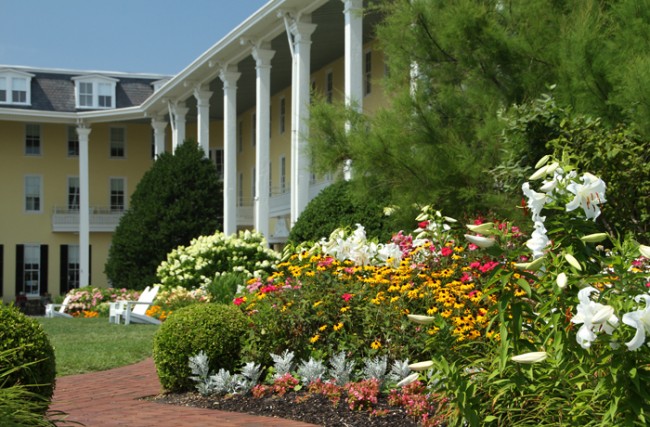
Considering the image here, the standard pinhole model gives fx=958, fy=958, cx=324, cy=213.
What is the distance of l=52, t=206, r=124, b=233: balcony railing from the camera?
4191cm

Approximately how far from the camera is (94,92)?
1705 inches

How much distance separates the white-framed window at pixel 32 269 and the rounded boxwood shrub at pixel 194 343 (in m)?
33.5

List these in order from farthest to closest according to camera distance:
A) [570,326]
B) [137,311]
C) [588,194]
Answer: [137,311], [570,326], [588,194]

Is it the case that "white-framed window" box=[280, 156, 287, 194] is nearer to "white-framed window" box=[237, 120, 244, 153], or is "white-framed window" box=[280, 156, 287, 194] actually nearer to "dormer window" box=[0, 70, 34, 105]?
"white-framed window" box=[237, 120, 244, 153]

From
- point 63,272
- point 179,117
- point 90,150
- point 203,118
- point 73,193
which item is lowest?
point 63,272

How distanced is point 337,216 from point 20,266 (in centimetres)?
2918

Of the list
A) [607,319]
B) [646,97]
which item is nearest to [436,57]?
[646,97]

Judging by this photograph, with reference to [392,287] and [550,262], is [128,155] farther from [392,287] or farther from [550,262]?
[550,262]

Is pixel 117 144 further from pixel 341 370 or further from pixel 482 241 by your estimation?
pixel 482 241

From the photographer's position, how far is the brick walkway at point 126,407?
24.0ft

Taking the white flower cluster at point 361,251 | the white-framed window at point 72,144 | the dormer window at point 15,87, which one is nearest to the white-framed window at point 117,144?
the white-framed window at point 72,144

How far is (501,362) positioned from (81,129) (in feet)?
117

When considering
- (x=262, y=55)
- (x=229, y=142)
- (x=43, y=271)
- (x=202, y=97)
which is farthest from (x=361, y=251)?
(x=43, y=271)

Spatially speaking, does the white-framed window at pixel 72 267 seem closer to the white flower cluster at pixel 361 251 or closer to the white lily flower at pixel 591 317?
the white flower cluster at pixel 361 251
